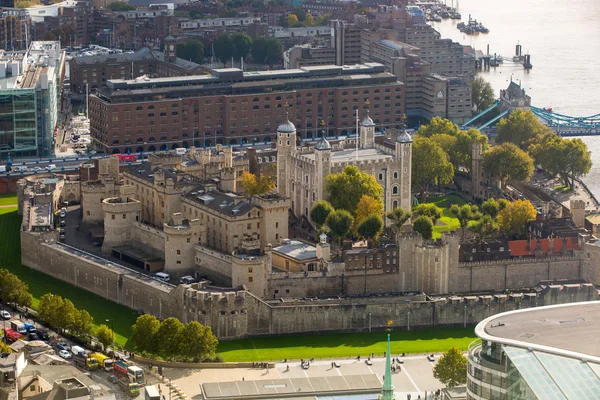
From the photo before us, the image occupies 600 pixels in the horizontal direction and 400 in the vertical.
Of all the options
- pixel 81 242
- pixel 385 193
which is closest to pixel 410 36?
pixel 385 193

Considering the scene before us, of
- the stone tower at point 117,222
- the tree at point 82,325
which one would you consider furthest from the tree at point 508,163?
the tree at point 82,325

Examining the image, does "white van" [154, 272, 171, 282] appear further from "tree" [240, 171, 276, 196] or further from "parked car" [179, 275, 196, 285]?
"tree" [240, 171, 276, 196]

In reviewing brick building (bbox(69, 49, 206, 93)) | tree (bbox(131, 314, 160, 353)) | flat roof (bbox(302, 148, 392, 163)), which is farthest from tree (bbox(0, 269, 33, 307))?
brick building (bbox(69, 49, 206, 93))

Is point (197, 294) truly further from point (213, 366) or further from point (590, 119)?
point (590, 119)

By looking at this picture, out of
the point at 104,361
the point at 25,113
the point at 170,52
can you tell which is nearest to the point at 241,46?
the point at 170,52

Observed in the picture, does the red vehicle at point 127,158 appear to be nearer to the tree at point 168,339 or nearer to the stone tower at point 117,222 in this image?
the stone tower at point 117,222
